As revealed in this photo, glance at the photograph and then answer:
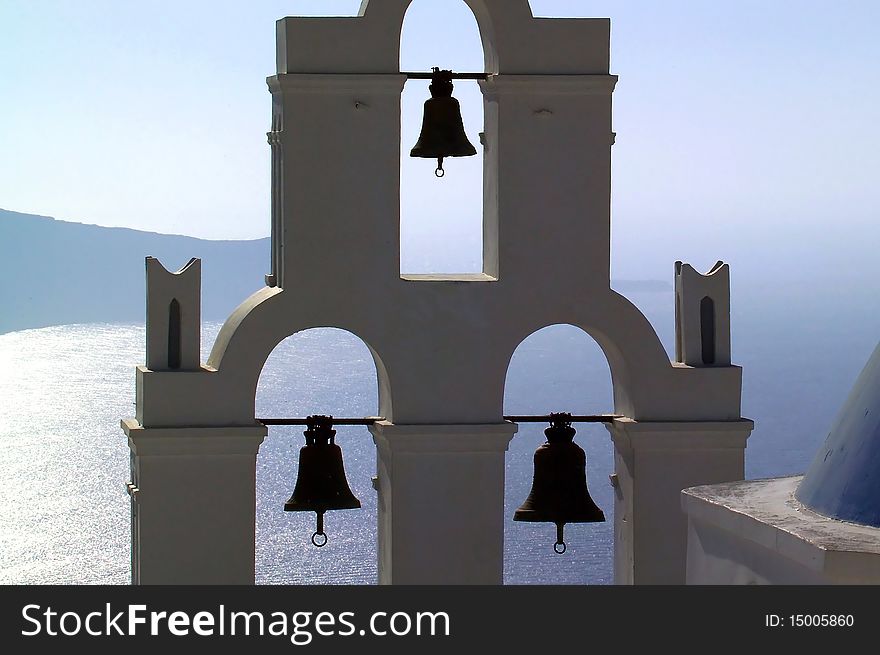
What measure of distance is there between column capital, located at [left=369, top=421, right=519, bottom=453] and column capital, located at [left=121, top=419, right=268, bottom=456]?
2.41 feet

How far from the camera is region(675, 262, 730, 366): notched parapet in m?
10.3

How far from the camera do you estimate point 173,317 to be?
9711mm

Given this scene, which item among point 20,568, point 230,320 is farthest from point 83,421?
point 230,320

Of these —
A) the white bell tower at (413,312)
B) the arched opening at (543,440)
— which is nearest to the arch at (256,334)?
the white bell tower at (413,312)

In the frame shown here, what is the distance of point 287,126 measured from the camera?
955cm

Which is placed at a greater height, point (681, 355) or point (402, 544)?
point (681, 355)

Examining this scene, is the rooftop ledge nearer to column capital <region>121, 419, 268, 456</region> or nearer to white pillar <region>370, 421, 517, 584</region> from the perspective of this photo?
white pillar <region>370, 421, 517, 584</region>

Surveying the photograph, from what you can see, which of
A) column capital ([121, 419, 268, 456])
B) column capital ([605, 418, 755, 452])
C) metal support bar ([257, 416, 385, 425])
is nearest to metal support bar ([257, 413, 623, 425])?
metal support bar ([257, 416, 385, 425])

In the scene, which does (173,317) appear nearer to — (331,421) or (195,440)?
(195,440)

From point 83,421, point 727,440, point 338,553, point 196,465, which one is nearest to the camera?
point 196,465

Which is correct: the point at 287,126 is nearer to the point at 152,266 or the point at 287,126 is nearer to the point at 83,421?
the point at 152,266

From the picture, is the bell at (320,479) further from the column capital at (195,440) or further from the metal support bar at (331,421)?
the column capital at (195,440)

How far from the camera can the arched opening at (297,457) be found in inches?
1261

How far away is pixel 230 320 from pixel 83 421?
4353 cm
